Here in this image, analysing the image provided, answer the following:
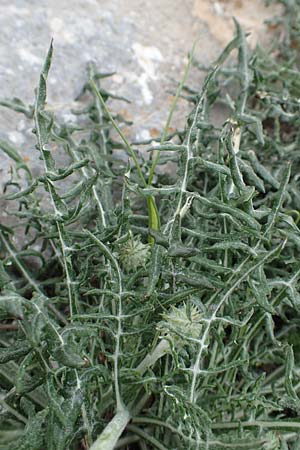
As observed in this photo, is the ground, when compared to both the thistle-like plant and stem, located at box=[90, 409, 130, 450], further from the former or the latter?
stem, located at box=[90, 409, 130, 450]

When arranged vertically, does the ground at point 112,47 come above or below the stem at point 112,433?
above

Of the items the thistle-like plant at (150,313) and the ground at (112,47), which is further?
the ground at (112,47)

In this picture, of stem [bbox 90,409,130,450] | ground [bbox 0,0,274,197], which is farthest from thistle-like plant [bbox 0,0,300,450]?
ground [bbox 0,0,274,197]

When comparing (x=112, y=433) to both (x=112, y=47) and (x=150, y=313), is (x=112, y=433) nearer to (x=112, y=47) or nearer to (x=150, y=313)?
(x=150, y=313)

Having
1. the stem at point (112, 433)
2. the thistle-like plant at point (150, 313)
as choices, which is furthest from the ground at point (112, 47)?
the stem at point (112, 433)

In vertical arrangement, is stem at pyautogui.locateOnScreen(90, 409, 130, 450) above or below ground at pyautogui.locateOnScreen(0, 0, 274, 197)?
below

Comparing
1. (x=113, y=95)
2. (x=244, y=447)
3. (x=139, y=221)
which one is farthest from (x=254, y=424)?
(x=113, y=95)

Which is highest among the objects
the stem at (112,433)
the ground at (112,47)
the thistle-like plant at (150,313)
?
the ground at (112,47)

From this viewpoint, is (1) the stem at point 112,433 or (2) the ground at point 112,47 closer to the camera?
(1) the stem at point 112,433

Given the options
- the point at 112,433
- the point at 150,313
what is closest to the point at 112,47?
the point at 150,313

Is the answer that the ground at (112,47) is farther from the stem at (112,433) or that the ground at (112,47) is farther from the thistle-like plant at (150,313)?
the stem at (112,433)
